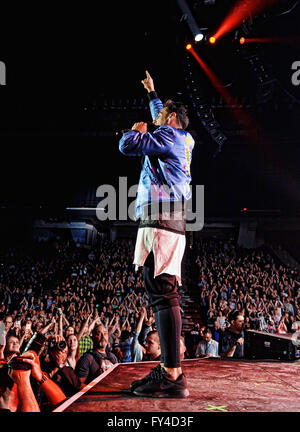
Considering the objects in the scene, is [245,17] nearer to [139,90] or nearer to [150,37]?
[150,37]

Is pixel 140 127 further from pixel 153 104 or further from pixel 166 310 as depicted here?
pixel 166 310

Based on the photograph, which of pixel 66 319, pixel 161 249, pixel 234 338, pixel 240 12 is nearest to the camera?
pixel 161 249

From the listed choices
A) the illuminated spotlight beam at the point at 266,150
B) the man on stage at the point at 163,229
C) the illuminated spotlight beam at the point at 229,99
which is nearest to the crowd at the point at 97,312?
the man on stage at the point at 163,229

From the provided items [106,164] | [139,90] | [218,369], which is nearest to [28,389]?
[218,369]

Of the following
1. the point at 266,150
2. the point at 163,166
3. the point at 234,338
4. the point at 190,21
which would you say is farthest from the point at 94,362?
the point at 266,150

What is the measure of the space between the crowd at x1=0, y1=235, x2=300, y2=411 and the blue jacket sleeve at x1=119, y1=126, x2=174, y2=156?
1.25 meters

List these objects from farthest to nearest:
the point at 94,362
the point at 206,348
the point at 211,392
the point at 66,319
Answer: the point at 66,319 → the point at 206,348 → the point at 94,362 → the point at 211,392

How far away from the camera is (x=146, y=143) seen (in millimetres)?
2025

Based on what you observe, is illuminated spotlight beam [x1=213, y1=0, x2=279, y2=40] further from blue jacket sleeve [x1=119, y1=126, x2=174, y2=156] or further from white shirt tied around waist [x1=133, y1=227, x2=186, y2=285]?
white shirt tied around waist [x1=133, y1=227, x2=186, y2=285]

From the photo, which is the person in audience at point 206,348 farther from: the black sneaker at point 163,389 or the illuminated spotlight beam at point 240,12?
the illuminated spotlight beam at point 240,12

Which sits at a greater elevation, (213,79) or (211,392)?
(213,79)

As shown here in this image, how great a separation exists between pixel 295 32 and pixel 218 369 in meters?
11.7

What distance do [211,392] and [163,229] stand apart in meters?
1.02

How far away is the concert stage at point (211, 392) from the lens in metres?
1.59
